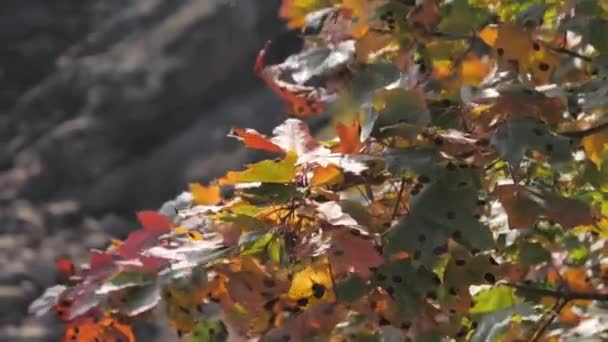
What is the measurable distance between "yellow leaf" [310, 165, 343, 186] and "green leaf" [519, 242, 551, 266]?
32 cm

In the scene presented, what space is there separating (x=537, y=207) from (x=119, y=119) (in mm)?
5415

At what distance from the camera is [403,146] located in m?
0.88

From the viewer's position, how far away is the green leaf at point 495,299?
111 centimetres

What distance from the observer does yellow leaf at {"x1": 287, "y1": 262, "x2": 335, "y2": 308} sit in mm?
982

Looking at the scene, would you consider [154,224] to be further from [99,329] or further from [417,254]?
[417,254]

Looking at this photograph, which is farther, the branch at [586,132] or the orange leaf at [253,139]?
the branch at [586,132]

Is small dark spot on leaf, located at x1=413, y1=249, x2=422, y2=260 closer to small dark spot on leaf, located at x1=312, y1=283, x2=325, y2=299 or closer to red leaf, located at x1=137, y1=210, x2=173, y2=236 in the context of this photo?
small dark spot on leaf, located at x1=312, y1=283, x2=325, y2=299

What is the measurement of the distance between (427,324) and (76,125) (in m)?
5.40

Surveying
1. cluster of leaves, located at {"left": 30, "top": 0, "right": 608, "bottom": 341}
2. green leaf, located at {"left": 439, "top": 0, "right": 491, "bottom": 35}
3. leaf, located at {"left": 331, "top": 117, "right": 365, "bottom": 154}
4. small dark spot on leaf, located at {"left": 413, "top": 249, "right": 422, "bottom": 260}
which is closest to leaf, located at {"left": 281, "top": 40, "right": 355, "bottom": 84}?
cluster of leaves, located at {"left": 30, "top": 0, "right": 608, "bottom": 341}

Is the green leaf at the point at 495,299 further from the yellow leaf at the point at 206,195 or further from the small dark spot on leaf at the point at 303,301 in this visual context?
the yellow leaf at the point at 206,195

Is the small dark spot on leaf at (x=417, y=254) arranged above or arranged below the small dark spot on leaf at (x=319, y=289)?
above

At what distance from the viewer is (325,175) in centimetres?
86

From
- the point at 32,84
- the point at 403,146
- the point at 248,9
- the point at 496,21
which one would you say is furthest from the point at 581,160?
the point at 32,84

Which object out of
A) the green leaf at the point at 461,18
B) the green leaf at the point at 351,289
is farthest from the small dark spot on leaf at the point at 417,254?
the green leaf at the point at 461,18
